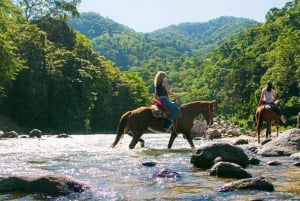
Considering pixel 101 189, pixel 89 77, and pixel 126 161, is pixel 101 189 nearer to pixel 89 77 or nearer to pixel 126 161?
pixel 126 161

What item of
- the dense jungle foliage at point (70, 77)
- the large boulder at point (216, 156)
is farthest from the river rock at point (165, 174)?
the dense jungle foliage at point (70, 77)

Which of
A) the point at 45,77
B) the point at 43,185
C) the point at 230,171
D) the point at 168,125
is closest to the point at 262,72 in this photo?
the point at 45,77

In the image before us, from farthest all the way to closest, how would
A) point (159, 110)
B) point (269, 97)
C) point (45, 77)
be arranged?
1. point (45, 77)
2. point (269, 97)
3. point (159, 110)

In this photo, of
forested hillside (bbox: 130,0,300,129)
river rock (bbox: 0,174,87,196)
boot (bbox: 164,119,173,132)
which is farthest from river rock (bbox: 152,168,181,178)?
forested hillside (bbox: 130,0,300,129)

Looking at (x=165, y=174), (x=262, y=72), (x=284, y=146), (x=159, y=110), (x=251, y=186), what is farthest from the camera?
(x=262, y=72)

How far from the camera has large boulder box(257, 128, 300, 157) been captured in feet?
54.2

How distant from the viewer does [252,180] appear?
898 cm

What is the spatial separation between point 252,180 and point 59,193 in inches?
142

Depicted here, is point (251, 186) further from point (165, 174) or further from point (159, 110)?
point (159, 110)

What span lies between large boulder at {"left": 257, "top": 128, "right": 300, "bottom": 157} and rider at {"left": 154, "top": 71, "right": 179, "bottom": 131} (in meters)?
3.50

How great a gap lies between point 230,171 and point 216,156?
8.28ft

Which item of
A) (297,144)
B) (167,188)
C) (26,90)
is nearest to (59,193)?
(167,188)

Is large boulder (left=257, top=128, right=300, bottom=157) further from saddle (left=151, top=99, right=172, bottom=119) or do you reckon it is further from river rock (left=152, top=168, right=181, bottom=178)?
river rock (left=152, top=168, right=181, bottom=178)

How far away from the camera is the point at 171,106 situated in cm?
1809
